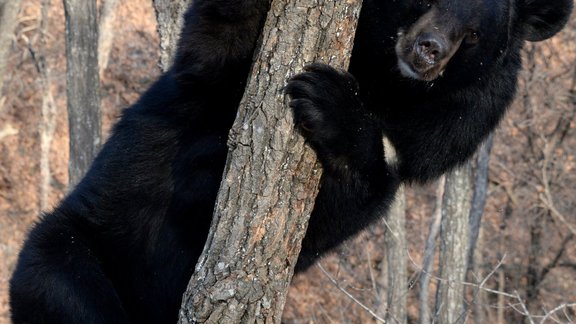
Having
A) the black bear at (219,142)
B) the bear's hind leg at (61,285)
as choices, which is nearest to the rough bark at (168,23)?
the black bear at (219,142)

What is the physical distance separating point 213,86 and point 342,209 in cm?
92

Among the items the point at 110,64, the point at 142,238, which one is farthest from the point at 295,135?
the point at 110,64

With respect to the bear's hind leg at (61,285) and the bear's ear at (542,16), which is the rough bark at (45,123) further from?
the bear's ear at (542,16)

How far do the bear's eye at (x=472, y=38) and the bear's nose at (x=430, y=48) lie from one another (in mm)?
309

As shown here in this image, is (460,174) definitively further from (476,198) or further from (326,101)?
(326,101)

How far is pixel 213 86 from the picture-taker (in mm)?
4258

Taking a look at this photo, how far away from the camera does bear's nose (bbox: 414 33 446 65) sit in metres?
4.08

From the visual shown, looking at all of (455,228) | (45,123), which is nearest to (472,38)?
(455,228)

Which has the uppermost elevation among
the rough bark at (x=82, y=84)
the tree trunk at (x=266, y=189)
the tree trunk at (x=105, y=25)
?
the tree trunk at (x=266, y=189)

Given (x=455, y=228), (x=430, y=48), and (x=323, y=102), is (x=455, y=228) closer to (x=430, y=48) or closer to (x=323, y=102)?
(x=430, y=48)

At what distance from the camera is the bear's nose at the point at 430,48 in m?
4.08

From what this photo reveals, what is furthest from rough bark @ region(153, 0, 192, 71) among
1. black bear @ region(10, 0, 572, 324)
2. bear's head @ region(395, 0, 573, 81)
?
bear's head @ region(395, 0, 573, 81)

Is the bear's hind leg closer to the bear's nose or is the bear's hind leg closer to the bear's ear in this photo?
the bear's nose

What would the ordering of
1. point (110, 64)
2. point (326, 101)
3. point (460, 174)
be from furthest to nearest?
1. point (110, 64)
2. point (460, 174)
3. point (326, 101)
